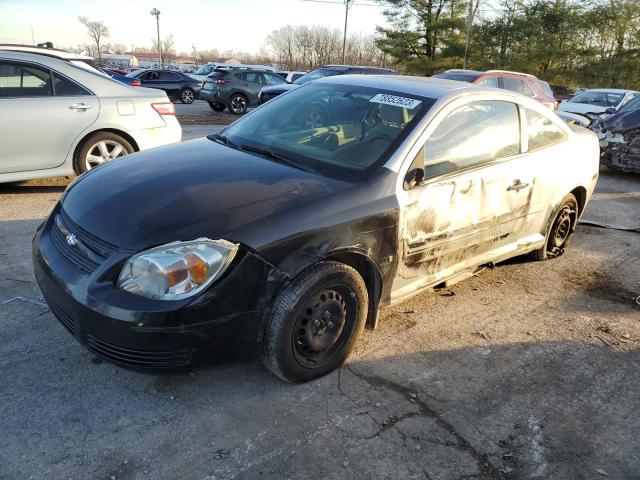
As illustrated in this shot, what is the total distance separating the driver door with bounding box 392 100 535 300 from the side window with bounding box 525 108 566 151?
0.61ft

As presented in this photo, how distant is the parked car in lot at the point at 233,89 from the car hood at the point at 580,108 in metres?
8.86

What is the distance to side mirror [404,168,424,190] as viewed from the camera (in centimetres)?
317

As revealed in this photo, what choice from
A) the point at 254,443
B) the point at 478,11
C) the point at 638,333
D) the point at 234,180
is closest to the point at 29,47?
the point at 234,180

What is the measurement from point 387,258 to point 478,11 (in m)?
37.4

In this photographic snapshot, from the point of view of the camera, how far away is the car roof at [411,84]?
3.66m

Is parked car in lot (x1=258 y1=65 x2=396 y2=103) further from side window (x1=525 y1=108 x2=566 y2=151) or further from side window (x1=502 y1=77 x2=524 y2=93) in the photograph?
side window (x1=525 y1=108 x2=566 y2=151)

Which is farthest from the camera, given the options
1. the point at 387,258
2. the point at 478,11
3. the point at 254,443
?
the point at 478,11

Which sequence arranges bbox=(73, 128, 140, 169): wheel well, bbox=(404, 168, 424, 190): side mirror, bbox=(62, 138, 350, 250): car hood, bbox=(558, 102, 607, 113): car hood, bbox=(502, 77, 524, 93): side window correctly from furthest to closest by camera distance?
bbox=(558, 102, 607, 113): car hood, bbox=(502, 77, 524, 93): side window, bbox=(73, 128, 140, 169): wheel well, bbox=(404, 168, 424, 190): side mirror, bbox=(62, 138, 350, 250): car hood

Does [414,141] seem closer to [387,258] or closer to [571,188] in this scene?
[387,258]

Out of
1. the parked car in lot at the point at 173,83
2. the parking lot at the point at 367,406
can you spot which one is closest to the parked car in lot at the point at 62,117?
the parking lot at the point at 367,406

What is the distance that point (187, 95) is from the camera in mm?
22750

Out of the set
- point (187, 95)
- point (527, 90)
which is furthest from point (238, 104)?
point (527, 90)

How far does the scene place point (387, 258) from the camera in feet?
10.2

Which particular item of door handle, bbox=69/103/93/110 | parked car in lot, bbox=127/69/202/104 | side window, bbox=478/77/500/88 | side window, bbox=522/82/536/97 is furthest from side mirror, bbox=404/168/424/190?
parked car in lot, bbox=127/69/202/104
